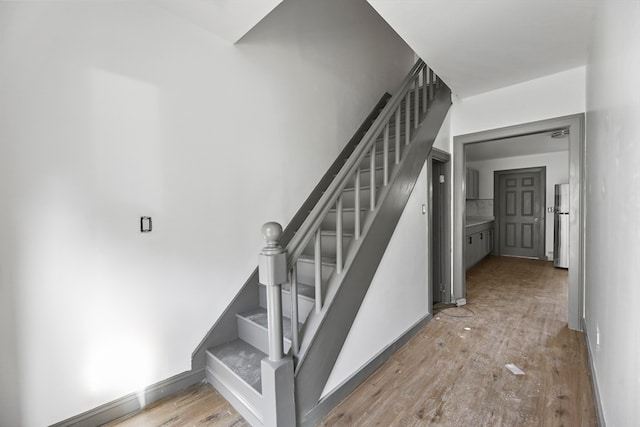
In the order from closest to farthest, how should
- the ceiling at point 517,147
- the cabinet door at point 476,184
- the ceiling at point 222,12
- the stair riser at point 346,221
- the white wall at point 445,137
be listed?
the ceiling at point 222,12 < the stair riser at point 346,221 < the white wall at point 445,137 < the ceiling at point 517,147 < the cabinet door at point 476,184

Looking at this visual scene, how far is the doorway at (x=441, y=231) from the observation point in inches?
134

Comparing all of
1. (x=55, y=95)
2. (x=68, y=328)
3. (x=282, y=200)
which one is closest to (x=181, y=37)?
(x=55, y=95)

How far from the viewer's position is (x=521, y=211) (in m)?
6.46

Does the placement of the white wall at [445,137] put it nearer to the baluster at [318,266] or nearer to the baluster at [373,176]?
the baluster at [373,176]

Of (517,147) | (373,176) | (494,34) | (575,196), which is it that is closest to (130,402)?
(373,176)

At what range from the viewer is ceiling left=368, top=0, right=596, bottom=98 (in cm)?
180

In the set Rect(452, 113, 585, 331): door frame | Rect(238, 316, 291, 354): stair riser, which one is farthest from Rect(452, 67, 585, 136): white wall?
Rect(238, 316, 291, 354): stair riser

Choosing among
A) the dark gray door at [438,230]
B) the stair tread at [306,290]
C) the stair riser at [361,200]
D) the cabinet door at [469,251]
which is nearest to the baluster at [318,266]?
the stair tread at [306,290]

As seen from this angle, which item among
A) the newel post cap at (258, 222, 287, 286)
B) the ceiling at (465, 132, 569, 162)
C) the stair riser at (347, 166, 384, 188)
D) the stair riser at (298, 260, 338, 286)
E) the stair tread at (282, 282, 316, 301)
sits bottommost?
the stair tread at (282, 282, 316, 301)

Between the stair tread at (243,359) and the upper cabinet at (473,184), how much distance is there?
6043 millimetres

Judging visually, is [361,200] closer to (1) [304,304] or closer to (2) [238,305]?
(1) [304,304]

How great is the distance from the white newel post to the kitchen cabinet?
4.45m

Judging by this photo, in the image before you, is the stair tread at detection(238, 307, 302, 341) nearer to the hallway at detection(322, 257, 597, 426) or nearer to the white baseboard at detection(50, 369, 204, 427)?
the white baseboard at detection(50, 369, 204, 427)

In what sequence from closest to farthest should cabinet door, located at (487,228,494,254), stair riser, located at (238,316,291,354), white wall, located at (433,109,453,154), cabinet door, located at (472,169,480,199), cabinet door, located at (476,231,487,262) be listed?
1. stair riser, located at (238,316,291,354)
2. white wall, located at (433,109,453,154)
3. cabinet door, located at (476,231,487,262)
4. cabinet door, located at (487,228,494,254)
5. cabinet door, located at (472,169,480,199)
